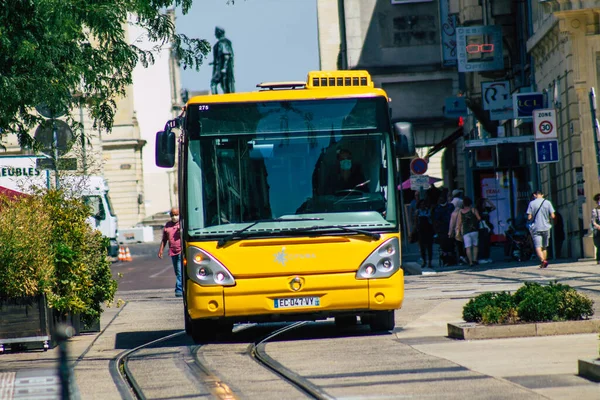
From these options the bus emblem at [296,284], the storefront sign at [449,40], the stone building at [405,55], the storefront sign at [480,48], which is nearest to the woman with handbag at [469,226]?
the storefront sign at [480,48]

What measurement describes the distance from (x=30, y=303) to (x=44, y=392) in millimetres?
5278

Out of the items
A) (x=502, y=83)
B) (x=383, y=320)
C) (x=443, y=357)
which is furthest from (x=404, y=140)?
(x=502, y=83)

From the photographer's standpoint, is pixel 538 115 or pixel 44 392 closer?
pixel 44 392

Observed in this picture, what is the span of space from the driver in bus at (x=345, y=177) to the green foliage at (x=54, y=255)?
3658 millimetres

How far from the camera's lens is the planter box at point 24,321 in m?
15.5

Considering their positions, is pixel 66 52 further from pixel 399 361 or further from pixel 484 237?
pixel 484 237

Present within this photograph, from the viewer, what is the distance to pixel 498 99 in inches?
1508

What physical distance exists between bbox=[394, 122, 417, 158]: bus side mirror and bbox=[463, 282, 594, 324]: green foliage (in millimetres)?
2142

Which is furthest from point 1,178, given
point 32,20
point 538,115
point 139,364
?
point 139,364

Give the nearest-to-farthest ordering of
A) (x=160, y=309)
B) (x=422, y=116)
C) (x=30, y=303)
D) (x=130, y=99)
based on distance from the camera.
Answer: (x=30, y=303), (x=160, y=309), (x=422, y=116), (x=130, y=99)

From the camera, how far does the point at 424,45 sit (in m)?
57.0

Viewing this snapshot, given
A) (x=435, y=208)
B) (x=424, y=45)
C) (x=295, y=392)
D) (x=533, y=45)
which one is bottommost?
(x=295, y=392)

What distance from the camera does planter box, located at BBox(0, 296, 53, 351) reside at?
15.5 metres

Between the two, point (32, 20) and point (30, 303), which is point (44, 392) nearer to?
point (30, 303)
